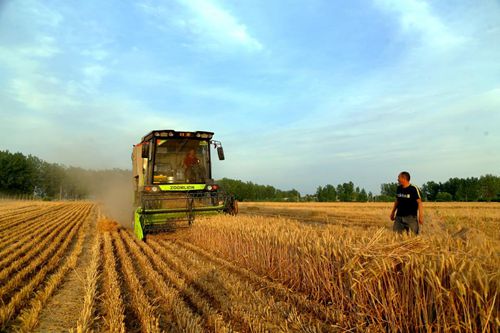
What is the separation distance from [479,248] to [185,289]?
3582 millimetres

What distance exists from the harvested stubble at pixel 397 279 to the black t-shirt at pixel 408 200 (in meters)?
1.78

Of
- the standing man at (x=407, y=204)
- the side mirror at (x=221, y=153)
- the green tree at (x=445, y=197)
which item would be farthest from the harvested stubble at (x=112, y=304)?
the green tree at (x=445, y=197)

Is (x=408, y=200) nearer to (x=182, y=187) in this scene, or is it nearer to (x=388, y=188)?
(x=182, y=187)

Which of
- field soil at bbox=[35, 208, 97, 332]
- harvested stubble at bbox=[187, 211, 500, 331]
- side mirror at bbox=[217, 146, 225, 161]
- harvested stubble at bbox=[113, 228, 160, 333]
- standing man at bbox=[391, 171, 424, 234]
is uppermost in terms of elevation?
side mirror at bbox=[217, 146, 225, 161]

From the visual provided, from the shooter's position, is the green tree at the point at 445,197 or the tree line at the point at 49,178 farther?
the green tree at the point at 445,197

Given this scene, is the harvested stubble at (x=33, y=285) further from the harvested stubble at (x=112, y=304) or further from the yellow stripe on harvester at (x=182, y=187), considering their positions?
the yellow stripe on harvester at (x=182, y=187)

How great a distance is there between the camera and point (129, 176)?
71.4ft

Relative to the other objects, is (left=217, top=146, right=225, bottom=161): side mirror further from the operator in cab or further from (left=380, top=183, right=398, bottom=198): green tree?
(left=380, top=183, right=398, bottom=198): green tree

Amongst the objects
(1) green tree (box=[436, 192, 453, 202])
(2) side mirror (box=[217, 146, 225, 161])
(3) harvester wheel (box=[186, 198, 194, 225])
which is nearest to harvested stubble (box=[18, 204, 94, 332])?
(3) harvester wheel (box=[186, 198, 194, 225])

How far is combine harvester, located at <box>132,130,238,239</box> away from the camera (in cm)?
995

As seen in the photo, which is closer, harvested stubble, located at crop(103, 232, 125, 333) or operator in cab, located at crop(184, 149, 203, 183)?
harvested stubble, located at crop(103, 232, 125, 333)

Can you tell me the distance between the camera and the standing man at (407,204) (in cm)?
615

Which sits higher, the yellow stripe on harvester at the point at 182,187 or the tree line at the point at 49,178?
the tree line at the point at 49,178

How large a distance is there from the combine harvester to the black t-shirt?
5.30 meters
